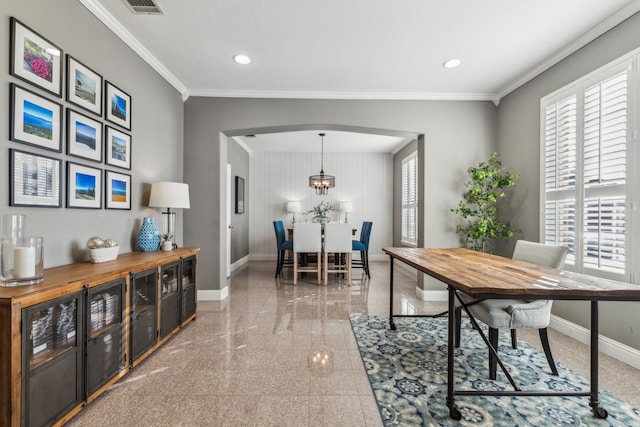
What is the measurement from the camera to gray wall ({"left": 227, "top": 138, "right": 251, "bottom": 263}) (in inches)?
222

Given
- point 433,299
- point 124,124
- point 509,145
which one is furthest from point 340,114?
point 433,299

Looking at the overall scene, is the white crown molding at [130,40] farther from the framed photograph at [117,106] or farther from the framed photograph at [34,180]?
the framed photograph at [34,180]

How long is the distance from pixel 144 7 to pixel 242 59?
0.92 meters

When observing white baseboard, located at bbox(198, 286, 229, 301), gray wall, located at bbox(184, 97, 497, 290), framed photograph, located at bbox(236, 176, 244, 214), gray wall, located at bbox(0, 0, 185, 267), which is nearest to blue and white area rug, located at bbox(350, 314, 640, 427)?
gray wall, located at bbox(184, 97, 497, 290)

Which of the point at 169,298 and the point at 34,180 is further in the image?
the point at 169,298

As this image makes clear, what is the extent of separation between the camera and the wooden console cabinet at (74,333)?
1230mm

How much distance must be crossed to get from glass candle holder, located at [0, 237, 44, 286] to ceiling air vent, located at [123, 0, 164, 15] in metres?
1.87

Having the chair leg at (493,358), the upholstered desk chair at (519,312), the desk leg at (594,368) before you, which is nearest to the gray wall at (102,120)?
the upholstered desk chair at (519,312)

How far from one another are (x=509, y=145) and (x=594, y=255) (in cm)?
166

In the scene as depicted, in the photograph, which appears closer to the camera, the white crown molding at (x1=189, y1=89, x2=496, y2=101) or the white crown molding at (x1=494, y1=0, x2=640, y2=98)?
the white crown molding at (x1=494, y1=0, x2=640, y2=98)

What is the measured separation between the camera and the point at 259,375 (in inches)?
79.7

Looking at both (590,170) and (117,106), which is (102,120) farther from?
(590,170)

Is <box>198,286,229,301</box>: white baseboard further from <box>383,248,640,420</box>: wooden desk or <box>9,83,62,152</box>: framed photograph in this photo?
<box>383,248,640,420</box>: wooden desk

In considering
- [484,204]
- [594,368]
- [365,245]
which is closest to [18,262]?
[594,368]
